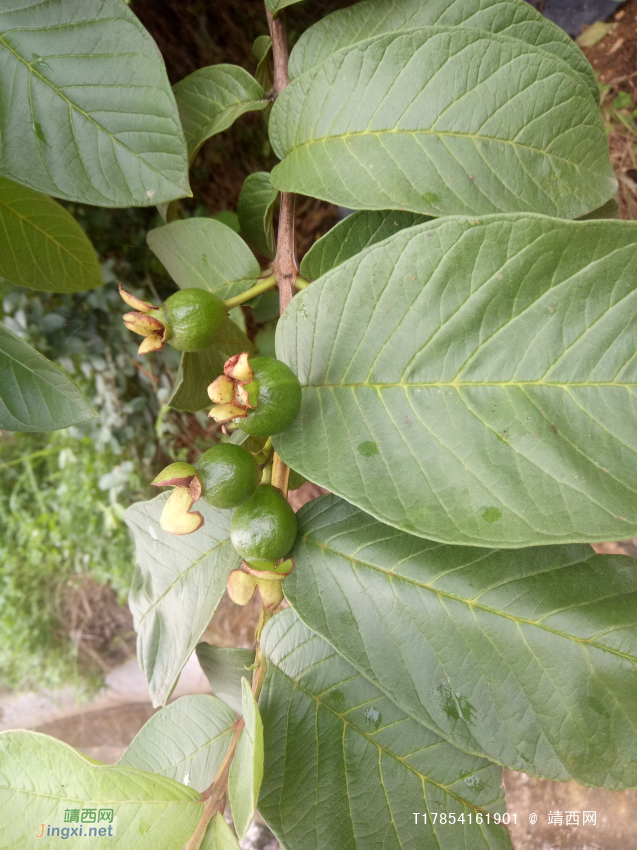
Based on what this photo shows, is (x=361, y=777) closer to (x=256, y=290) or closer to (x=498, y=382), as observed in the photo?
(x=498, y=382)

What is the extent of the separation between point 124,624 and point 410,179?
2.55 metres

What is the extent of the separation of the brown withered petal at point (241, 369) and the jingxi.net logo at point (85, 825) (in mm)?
525

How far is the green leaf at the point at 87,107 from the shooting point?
2.08 ft

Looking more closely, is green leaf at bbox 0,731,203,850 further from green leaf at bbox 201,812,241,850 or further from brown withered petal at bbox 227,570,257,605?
brown withered petal at bbox 227,570,257,605

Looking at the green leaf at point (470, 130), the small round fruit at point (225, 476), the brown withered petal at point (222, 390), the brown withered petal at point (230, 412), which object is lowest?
the small round fruit at point (225, 476)

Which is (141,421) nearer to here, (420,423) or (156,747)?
(156,747)

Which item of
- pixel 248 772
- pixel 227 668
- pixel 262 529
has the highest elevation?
pixel 262 529

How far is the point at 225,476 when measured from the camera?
568 millimetres

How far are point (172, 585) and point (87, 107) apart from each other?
0.65 meters

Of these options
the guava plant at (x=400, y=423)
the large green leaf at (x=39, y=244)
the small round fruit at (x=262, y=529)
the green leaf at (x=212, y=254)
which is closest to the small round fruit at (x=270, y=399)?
the guava plant at (x=400, y=423)

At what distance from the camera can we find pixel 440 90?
1.99 ft

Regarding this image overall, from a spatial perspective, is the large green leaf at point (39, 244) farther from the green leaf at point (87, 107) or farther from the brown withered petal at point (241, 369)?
the brown withered petal at point (241, 369)

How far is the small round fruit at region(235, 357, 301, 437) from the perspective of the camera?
21.1 inches

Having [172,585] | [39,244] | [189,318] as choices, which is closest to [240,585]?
[172,585]
